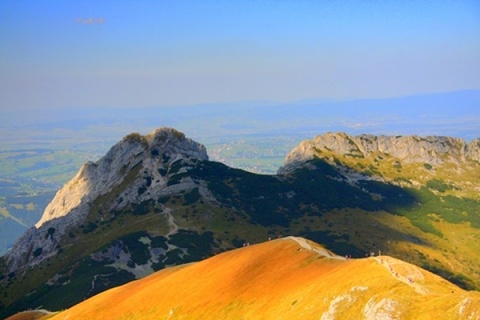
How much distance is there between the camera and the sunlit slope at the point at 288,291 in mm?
48688

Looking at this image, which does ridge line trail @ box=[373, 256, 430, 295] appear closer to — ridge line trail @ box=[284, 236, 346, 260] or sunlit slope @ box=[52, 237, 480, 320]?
sunlit slope @ box=[52, 237, 480, 320]

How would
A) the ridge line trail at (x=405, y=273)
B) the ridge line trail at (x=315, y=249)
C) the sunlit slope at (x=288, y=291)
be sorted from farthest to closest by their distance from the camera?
1. the ridge line trail at (x=315, y=249)
2. the ridge line trail at (x=405, y=273)
3. the sunlit slope at (x=288, y=291)

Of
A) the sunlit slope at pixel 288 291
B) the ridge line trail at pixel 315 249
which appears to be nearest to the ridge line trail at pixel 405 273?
the sunlit slope at pixel 288 291

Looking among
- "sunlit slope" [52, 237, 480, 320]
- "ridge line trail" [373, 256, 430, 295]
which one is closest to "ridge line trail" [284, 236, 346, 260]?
"sunlit slope" [52, 237, 480, 320]

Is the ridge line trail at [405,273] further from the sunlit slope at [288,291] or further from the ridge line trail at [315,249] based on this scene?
the ridge line trail at [315,249]

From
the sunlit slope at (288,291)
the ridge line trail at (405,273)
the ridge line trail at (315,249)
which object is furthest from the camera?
the ridge line trail at (315,249)

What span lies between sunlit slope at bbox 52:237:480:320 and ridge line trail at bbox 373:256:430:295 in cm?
10

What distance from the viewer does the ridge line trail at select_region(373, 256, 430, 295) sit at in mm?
53156

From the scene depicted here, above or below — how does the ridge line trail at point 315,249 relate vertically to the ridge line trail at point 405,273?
below

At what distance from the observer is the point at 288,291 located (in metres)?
66.9

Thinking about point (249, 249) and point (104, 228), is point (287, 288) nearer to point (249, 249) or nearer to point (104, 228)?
point (249, 249)

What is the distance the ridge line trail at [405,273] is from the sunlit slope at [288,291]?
0.34 feet

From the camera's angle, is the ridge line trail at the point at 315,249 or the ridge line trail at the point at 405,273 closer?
the ridge line trail at the point at 405,273

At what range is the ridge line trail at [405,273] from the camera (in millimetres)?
53156
